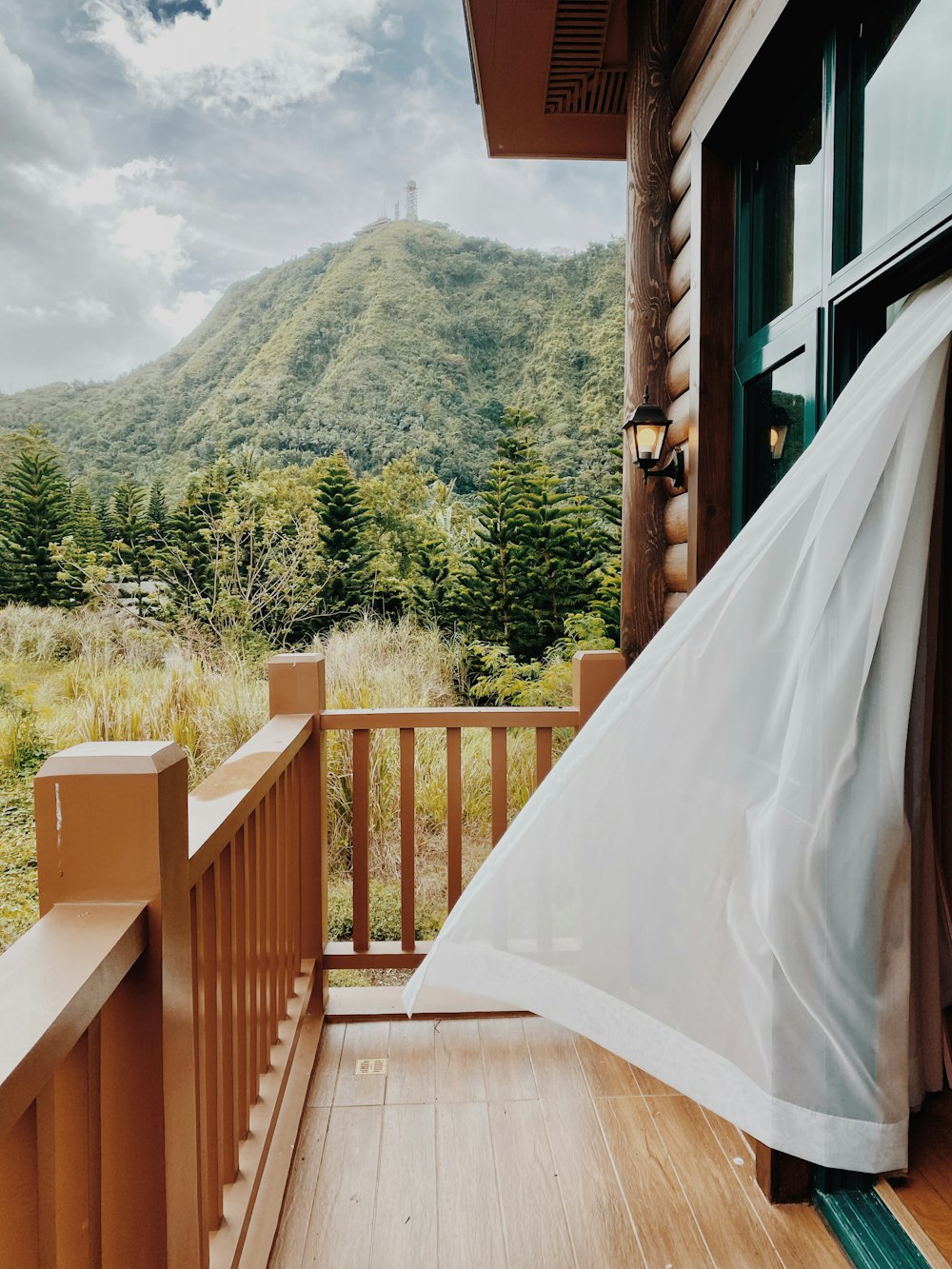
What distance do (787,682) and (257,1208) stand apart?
4.57 feet

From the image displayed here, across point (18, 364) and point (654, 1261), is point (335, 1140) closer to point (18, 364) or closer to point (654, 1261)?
point (654, 1261)

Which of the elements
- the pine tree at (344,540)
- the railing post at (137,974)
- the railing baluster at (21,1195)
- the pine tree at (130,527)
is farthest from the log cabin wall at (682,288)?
the pine tree at (130,527)

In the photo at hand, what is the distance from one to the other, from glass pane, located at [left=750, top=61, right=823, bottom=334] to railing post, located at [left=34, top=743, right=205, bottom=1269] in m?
1.65

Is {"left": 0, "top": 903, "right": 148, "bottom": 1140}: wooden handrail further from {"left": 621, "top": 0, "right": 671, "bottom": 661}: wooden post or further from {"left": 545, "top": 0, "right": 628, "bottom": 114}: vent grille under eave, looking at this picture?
{"left": 545, "top": 0, "right": 628, "bottom": 114}: vent grille under eave

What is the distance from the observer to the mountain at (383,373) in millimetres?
17266

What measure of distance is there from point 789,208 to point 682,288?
576 mm

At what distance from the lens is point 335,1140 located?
173cm

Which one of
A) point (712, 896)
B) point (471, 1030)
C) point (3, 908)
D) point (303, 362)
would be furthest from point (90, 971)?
point (303, 362)

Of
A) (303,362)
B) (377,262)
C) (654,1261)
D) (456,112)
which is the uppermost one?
(456,112)

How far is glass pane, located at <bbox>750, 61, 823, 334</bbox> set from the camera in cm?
168

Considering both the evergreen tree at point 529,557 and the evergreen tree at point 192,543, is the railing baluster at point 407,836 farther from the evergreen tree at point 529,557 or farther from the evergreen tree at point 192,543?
the evergreen tree at point 192,543

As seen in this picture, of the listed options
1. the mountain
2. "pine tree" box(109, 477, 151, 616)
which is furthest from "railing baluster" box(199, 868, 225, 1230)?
the mountain

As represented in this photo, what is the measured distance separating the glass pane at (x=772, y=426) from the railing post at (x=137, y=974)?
1.53 metres

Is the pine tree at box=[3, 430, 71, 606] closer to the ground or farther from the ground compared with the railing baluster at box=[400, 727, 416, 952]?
farther from the ground
